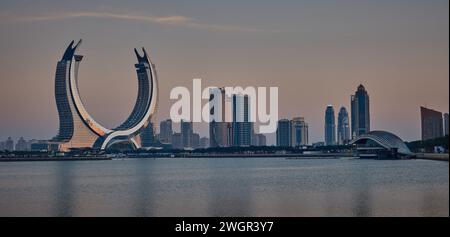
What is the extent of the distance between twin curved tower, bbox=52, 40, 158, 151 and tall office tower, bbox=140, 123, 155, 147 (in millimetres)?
1532

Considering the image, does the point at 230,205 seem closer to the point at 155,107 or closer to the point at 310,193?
the point at 310,193

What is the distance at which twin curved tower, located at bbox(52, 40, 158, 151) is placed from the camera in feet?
282

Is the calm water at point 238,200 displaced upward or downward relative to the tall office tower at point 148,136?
downward

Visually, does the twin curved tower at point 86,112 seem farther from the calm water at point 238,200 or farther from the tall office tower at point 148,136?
the calm water at point 238,200

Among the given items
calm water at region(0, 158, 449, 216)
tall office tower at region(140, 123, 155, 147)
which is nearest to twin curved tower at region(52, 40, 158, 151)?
tall office tower at region(140, 123, 155, 147)

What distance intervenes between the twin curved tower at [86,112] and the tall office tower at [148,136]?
5.03 ft

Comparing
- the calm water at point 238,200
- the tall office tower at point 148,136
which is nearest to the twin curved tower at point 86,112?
the tall office tower at point 148,136

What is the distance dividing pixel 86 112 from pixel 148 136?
12.1m

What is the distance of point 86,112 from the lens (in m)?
87.4

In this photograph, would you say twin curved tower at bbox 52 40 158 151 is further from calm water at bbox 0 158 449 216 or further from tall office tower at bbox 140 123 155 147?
calm water at bbox 0 158 449 216

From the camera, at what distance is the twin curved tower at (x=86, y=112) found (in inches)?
3381
